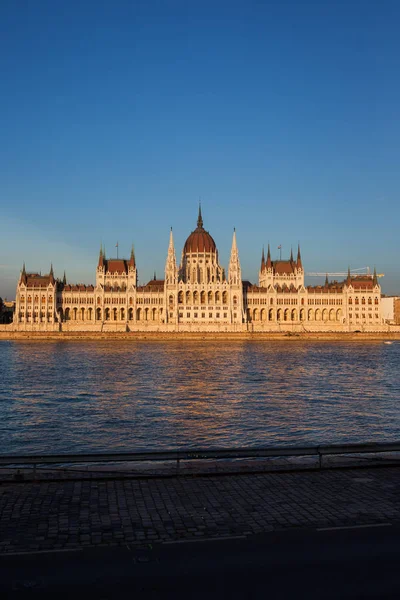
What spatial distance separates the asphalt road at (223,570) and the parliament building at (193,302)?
119246 millimetres

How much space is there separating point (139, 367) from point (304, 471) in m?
42.7

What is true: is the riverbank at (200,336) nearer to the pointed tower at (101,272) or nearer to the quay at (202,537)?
the pointed tower at (101,272)

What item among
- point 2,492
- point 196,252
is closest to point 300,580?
point 2,492

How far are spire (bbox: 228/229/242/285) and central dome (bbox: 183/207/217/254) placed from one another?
6203mm

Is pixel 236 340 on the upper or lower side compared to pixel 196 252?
lower

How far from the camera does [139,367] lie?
2085 inches

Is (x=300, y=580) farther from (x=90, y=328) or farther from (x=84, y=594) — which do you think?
(x=90, y=328)

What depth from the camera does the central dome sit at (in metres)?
146

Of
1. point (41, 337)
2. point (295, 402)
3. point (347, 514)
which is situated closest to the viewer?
point (347, 514)

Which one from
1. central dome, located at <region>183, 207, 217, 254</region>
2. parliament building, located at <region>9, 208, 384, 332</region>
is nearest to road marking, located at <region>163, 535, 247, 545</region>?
parliament building, located at <region>9, 208, 384, 332</region>

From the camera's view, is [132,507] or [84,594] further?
[132,507]

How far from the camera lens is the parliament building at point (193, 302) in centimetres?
13212

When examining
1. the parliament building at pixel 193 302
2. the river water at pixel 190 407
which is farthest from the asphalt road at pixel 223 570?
the parliament building at pixel 193 302

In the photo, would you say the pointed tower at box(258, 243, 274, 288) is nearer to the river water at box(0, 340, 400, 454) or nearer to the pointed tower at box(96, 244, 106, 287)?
the pointed tower at box(96, 244, 106, 287)
